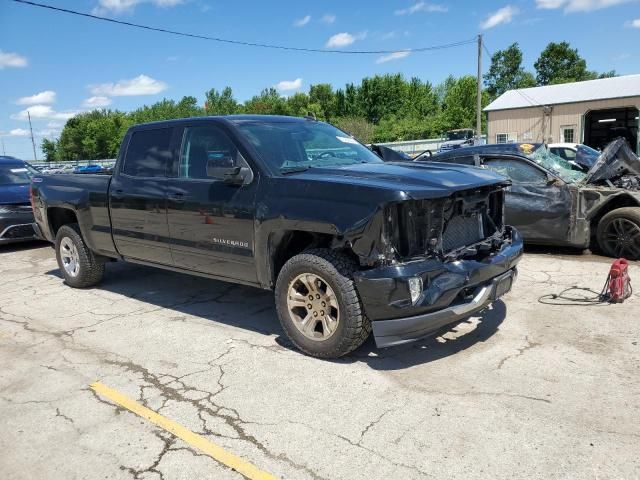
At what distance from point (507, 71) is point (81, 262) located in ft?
306

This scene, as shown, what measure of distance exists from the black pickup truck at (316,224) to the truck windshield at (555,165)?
296cm

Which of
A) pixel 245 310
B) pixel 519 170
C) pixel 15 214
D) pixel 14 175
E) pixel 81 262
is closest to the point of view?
pixel 245 310

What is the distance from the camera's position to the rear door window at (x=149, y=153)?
5.35 metres

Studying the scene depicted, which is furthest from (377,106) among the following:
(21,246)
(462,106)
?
(21,246)

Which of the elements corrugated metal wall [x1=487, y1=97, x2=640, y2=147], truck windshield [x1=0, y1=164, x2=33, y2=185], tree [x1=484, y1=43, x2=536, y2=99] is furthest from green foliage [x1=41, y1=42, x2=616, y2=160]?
truck windshield [x1=0, y1=164, x2=33, y2=185]

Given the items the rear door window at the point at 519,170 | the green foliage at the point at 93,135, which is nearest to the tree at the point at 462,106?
the green foliage at the point at 93,135

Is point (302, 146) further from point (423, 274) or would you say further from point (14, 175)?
point (14, 175)

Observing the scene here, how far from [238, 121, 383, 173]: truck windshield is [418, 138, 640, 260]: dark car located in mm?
3095

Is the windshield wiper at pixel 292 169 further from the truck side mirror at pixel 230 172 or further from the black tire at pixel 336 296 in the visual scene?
the black tire at pixel 336 296

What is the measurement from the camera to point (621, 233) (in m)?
7.08

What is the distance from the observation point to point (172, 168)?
5.23 meters

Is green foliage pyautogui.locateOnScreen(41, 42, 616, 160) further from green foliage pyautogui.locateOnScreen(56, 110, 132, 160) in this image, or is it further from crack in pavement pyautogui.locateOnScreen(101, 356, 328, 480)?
crack in pavement pyautogui.locateOnScreen(101, 356, 328, 480)

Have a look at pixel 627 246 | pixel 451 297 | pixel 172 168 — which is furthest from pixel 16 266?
pixel 627 246

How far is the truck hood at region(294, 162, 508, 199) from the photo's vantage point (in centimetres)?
376
